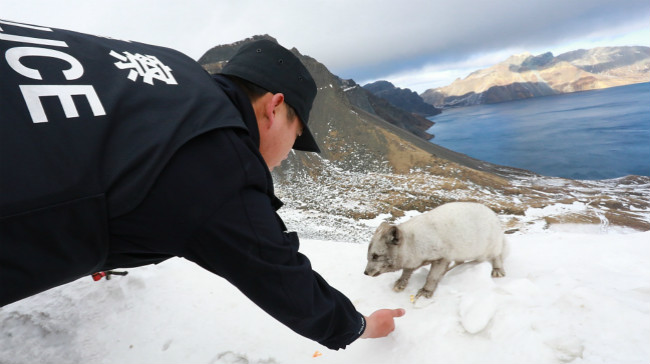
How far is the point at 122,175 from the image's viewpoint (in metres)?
1.31

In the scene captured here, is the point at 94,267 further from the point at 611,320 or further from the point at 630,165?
the point at 630,165

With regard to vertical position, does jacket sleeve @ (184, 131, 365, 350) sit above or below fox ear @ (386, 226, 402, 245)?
above

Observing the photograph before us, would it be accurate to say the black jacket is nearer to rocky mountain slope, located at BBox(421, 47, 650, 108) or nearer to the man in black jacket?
the man in black jacket

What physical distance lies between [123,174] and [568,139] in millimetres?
91797

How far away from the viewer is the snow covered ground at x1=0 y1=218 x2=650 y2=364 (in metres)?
2.80

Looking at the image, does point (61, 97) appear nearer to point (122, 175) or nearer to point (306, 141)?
point (122, 175)

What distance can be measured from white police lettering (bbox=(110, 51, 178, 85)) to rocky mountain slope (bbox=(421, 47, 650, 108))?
192 meters

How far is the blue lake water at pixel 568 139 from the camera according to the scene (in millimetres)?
55934

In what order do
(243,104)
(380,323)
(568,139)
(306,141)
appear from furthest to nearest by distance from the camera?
(568,139)
(380,323)
(306,141)
(243,104)

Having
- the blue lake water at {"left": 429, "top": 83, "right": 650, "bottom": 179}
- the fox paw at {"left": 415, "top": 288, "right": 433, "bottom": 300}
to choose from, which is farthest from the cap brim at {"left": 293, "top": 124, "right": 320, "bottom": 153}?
the blue lake water at {"left": 429, "top": 83, "right": 650, "bottom": 179}

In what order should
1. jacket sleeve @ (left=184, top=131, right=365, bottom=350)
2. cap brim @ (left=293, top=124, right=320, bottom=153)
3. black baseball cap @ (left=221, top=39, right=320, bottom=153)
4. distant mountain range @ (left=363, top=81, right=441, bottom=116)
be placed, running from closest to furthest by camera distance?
jacket sleeve @ (left=184, top=131, right=365, bottom=350)
black baseball cap @ (left=221, top=39, right=320, bottom=153)
cap brim @ (left=293, top=124, right=320, bottom=153)
distant mountain range @ (left=363, top=81, right=441, bottom=116)

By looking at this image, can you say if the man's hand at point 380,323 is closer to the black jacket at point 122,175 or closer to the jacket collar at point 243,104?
the black jacket at point 122,175

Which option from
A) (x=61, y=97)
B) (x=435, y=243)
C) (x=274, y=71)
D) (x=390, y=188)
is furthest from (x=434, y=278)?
(x=390, y=188)

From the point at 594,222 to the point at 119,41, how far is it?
102 ft
